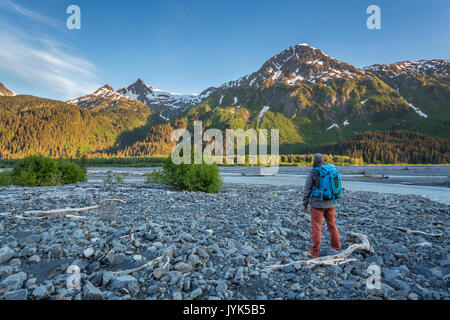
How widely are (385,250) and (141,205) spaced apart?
949cm

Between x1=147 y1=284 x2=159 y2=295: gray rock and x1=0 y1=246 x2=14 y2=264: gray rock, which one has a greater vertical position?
x1=0 y1=246 x2=14 y2=264: gray rock

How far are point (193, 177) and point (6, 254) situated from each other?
14164 millimetres

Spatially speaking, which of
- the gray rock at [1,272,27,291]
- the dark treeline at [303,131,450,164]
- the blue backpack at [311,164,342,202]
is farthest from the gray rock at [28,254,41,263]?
the dark treeline at [303,131,450,164]

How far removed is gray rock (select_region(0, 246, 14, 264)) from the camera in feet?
14.8

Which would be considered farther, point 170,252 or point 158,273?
point 170,252

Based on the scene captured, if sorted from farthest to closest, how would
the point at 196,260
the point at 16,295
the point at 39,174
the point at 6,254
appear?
the point at 39,174 < the point at 196,260 < the point at 6,254 < the point at 16,295

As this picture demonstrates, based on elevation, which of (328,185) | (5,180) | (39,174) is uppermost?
(328,185)

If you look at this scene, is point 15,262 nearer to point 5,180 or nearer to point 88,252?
point 88,252

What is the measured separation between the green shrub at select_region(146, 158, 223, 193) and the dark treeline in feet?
509

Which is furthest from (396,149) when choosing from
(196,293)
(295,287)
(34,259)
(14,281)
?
(14,281)

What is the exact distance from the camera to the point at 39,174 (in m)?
20.2

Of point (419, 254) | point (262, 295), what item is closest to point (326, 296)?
point (262, 295)

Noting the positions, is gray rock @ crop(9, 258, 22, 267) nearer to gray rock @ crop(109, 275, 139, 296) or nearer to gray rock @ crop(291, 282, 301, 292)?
gray rock @ crop(109, 275, 139, 296)
